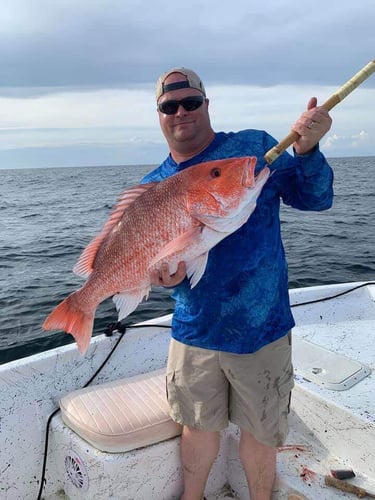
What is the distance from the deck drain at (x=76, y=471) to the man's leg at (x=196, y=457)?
0.59m

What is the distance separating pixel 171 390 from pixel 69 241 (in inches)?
479

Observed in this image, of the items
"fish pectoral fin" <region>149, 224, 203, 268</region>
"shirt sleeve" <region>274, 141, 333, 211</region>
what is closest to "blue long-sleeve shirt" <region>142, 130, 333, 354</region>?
"shirt sleeve" <region>274, 141, 333, 211</region>

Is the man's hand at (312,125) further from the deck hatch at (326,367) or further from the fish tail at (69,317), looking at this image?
the deck hatch at (326,367)

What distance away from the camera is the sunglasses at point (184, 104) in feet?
8.81

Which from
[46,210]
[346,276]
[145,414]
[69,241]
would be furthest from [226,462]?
[46,210]

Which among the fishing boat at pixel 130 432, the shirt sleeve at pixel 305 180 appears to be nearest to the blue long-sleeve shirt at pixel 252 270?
the shirt sleeve at pixel 305 180

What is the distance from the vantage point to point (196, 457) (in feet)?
9.69

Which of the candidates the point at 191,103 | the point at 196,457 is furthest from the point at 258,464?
the point at 191,103

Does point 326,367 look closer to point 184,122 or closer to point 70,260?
point 184,122

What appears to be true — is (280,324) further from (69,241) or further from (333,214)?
(333,214)

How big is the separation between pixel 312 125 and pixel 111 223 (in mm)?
1080

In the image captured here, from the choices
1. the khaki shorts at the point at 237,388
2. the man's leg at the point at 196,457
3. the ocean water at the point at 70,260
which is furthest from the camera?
the ocean water at the point at 70,260

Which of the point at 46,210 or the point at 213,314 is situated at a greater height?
the point at 213,314

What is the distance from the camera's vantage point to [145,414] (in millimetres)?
3021
